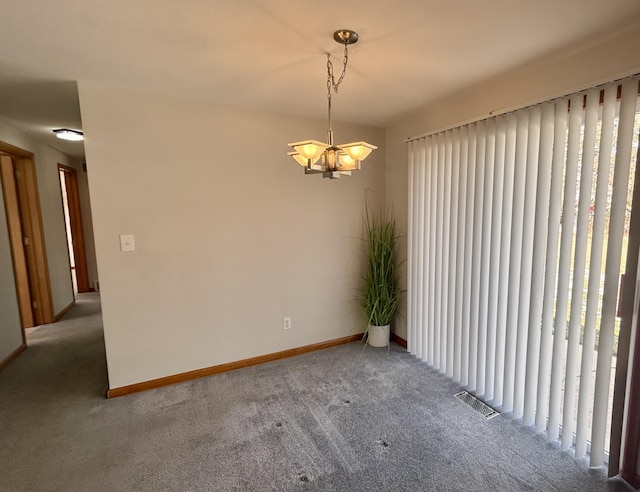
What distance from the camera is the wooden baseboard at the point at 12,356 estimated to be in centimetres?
299

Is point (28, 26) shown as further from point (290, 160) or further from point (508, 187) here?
point (508, 187)

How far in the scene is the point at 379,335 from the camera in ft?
11.1

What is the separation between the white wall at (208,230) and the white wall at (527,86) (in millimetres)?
419

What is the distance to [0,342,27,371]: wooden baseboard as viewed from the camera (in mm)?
2989

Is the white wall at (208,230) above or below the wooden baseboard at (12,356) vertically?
above

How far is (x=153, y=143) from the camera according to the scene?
2.50m

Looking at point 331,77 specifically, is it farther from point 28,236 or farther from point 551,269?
point 28,236

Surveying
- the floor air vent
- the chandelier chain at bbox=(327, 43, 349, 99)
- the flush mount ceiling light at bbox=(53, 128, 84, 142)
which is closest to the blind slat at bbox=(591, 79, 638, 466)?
the floor air vent

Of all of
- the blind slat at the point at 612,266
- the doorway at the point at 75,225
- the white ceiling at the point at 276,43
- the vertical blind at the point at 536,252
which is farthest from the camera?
the doorway at the point at 75,225

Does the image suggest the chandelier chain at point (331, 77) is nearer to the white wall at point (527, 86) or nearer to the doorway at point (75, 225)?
the white wall at point (527, 86)

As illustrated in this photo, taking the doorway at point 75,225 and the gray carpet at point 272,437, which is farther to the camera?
the doorway at point 75,225

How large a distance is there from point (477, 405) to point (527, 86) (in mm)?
2271

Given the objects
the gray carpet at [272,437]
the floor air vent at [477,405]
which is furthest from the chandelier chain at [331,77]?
the floor air vent at [477,405]

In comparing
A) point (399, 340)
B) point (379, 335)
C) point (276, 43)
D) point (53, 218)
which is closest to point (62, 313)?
point (53, 218)
